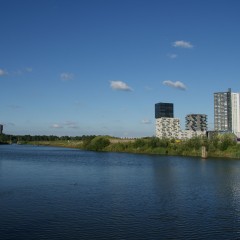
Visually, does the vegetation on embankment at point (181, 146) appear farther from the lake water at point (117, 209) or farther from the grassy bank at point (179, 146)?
the lake water at point (117, 209)

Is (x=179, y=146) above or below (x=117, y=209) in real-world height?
above

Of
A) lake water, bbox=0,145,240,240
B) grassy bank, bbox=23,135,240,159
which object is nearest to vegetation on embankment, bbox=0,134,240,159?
grassy bank, bbox=23,135,240,159

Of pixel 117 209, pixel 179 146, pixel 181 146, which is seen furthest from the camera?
pixel 179 146

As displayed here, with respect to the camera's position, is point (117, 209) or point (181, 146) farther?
point (181, 146)

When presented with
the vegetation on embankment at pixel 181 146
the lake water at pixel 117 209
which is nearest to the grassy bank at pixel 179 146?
the vegetation on embankment at pixel 181 146

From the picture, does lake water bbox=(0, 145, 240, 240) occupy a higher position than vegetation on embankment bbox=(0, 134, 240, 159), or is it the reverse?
vegetation on embankment bbox=(0, 134, 240, 159)

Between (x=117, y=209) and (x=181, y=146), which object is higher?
(x=181, y=146)

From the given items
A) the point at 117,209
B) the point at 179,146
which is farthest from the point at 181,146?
the point at 117,209

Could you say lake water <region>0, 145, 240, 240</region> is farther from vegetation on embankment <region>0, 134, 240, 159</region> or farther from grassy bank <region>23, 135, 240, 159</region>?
vegetation on embankment <region>0, 134, 240, 159</region>

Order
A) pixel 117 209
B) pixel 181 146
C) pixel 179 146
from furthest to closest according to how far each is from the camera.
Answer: pixel 179 146
pixel 181 146
pixel 117 209

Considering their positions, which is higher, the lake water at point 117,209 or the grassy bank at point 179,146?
the grassy bank at point 179,146

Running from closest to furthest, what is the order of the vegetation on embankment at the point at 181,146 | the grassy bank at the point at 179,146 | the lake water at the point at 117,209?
the lake water at the point at 117,209
the grassy bank at the point at 179,146
the vegetation on embankment at the point at 181,146

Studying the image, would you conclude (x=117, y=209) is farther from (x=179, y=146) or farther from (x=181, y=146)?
(x=179, y=146)

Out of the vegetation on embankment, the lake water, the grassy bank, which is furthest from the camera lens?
the vegetation on embankment
